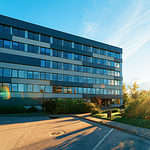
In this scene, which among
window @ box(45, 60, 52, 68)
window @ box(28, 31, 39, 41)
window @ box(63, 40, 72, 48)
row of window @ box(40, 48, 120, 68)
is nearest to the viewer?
window @ box(28, 31, 39, 41)

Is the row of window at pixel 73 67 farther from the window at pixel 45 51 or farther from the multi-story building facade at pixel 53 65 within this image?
the window at pixel 45 51

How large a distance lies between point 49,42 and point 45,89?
484 inches

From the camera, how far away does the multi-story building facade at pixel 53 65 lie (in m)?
27.4

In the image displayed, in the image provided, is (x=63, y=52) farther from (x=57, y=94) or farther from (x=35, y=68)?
(x=57, y=94)

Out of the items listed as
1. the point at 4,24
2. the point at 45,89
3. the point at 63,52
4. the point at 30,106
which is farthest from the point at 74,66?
the point at 4,24

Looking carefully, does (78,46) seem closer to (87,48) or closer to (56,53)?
(87,48)

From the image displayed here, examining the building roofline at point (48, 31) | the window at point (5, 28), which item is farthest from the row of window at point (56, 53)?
the building roofline at point (48, 31)

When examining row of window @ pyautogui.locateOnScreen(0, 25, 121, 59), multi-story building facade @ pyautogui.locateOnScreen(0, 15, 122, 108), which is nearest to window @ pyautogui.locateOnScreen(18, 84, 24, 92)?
multi-story building facade @ pyautogui.locateOnScreen(0, 15, 122, 108)

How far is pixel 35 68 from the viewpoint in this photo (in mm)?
29922

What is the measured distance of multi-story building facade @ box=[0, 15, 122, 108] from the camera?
2744 cm

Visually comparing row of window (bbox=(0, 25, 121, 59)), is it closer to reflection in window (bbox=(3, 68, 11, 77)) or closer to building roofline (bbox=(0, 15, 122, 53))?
building roofline (bbox=(0, 15, 122, 53))

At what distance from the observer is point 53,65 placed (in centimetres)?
3253

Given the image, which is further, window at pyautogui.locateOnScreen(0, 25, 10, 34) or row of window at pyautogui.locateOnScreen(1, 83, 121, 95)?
row of window at pyautogui.locateOnScreen(1, 83, 121, 95)

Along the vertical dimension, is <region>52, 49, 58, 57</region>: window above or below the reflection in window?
above
